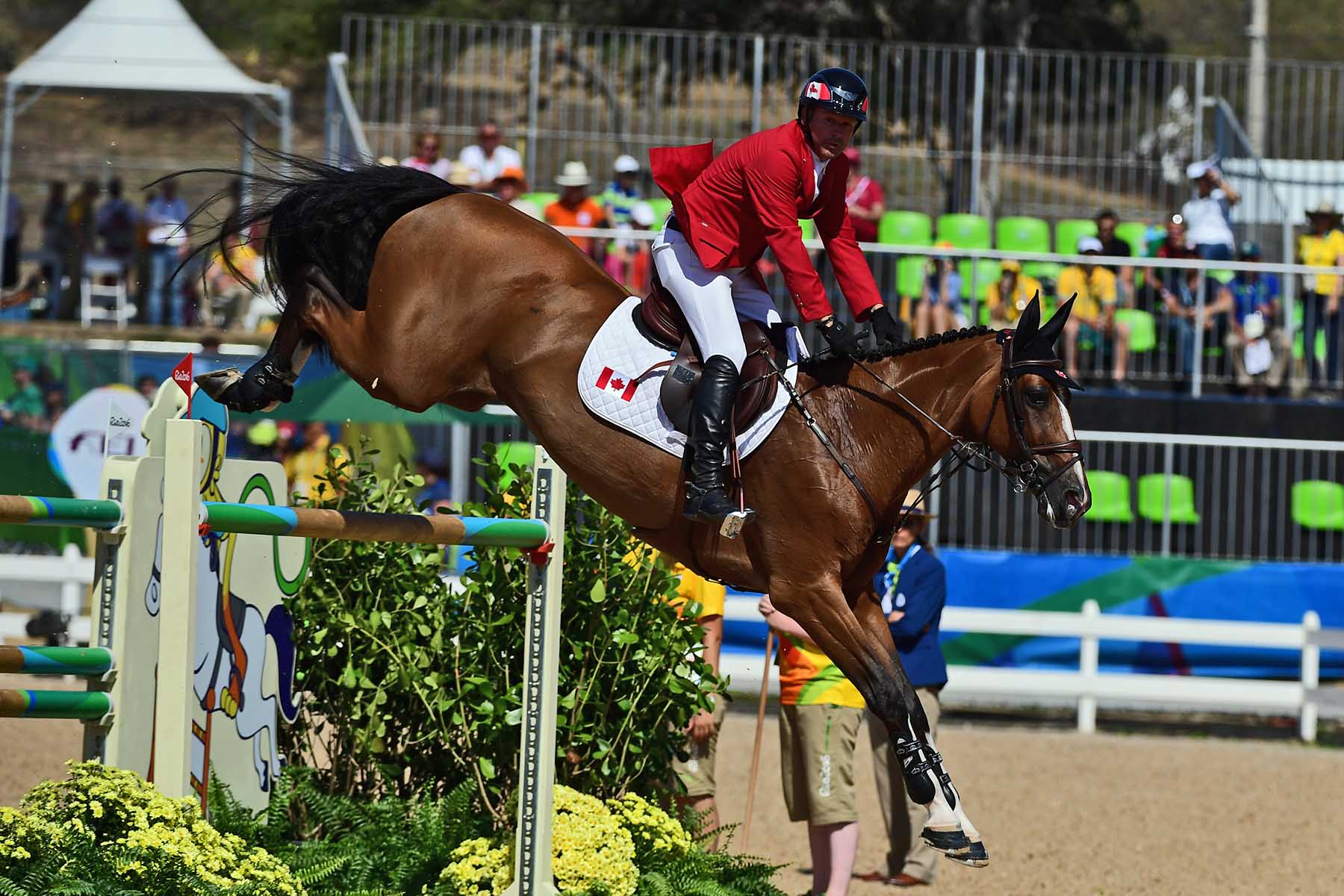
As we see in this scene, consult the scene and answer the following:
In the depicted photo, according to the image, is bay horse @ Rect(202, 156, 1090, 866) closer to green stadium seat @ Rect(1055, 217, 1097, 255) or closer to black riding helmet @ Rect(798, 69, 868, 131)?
black riding helmet @ Rect(798, 69, 868, 131)

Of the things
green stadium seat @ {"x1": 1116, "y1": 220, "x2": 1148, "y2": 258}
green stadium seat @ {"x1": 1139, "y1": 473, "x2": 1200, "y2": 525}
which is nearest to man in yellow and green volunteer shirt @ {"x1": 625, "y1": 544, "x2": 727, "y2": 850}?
green stadium seat @ {"x1": 1139, "y1": 473, "x2": 1200, "y2": 525}

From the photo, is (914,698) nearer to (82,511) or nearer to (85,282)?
(82,511)

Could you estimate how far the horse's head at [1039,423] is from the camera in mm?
5098

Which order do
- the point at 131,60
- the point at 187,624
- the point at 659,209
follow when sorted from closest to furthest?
the point at 187,624 → the point at 659,209 → the point at 131,60

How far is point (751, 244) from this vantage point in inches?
213

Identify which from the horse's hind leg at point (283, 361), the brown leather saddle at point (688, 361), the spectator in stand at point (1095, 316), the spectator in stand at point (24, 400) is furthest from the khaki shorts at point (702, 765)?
the spectator in stand at point (24, 400)

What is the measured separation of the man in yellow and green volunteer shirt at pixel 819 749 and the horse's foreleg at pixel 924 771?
5.26 ft

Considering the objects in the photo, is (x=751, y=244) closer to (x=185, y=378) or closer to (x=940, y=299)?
(x=185, y=378)

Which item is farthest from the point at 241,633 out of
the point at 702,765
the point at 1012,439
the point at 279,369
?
the point at 1012,439

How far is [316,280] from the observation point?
5.70 metres

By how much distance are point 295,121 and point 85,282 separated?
74.3 ft

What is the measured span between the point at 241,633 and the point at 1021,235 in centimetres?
Result: 1252

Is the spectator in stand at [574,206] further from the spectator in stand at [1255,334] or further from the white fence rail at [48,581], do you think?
the spectator in stand at [1255,334]

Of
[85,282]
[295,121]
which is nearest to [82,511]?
[85,282]
